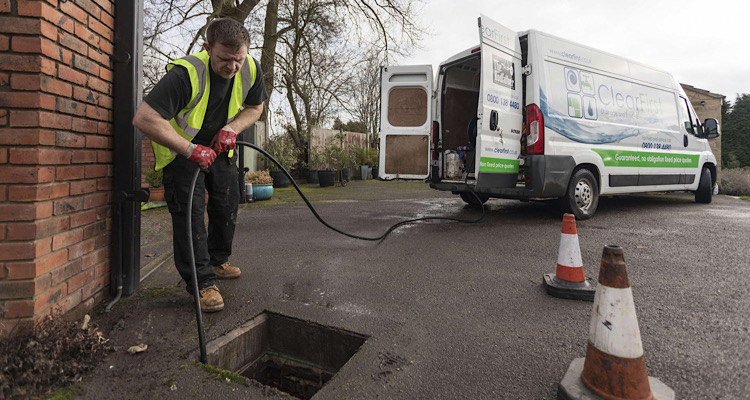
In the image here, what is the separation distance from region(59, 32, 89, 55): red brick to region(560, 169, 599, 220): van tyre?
5.27m

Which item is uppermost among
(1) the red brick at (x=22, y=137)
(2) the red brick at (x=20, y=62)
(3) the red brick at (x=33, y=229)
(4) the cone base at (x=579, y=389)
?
(2) the red brick at (x=20, y=62)

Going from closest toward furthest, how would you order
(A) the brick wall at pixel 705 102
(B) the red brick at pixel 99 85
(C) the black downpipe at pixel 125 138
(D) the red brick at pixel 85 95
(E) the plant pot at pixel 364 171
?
(D) the red brick at pixel 85 95 < (B) the red brick at pixel 99 85 < (C) the black downpipe at pixel 125 138 < (E) the plant pot at pixel 364 171 < (A) the brick wall at pixel 705 102

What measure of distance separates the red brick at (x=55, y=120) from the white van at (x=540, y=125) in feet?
13.4

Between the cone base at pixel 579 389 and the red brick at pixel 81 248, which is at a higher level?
the red brick at pixel 81 248

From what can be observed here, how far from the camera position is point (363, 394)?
157 centimetres

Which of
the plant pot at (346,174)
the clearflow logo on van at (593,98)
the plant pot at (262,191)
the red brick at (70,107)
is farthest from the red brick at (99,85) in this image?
the plant pot at (346,174)

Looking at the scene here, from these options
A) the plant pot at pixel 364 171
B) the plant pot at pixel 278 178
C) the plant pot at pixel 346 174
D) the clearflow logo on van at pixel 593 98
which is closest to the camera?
the clearflow logo on van at pixel 593 98

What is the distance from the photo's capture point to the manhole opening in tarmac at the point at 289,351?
81.9 inches

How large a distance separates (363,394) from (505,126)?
4317 mm

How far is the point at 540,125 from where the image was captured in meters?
4.94

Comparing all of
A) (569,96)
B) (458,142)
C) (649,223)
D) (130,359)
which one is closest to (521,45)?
(569,96)

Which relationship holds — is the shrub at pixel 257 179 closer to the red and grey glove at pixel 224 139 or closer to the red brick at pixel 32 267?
the red and grey glove at pixel 224 139

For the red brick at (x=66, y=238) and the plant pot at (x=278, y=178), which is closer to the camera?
the red brick at (x=66, y=238)

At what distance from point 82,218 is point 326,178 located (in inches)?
400
